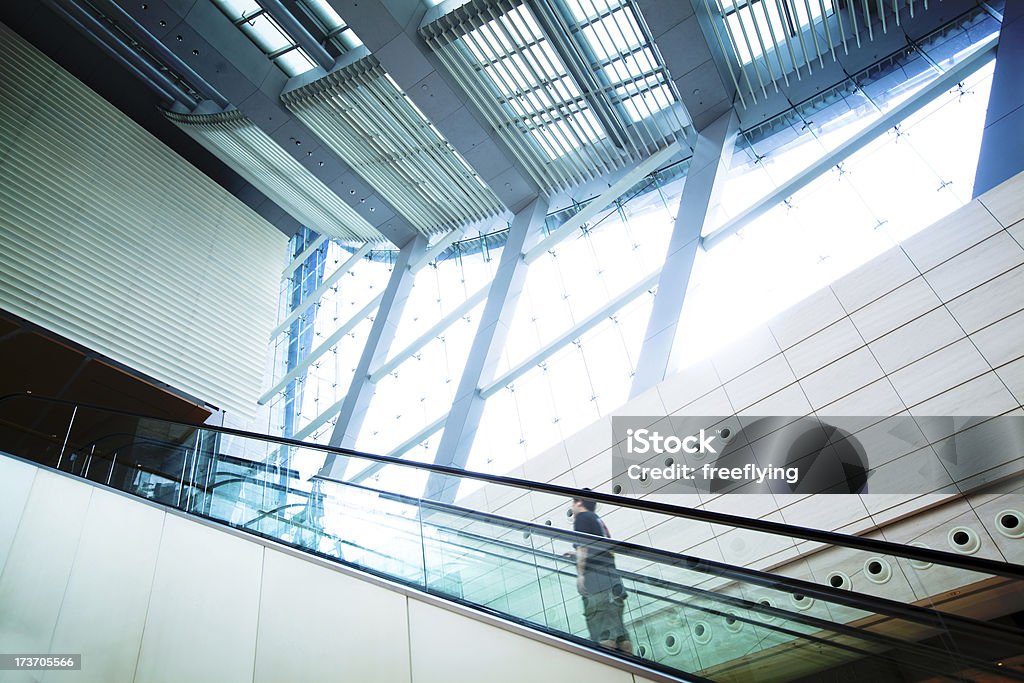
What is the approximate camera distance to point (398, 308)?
14148 mm

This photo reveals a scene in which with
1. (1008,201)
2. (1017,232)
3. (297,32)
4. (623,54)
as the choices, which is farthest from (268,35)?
(1017,232)

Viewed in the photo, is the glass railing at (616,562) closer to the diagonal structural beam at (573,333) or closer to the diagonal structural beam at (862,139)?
the diagonal structural beam at (573,333)

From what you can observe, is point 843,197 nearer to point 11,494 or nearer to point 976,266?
point 976,266

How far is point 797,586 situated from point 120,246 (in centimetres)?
1267

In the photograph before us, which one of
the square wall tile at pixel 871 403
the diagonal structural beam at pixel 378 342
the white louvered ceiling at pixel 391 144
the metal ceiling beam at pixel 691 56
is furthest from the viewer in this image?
the diagonal structural beam at pixel 378 342

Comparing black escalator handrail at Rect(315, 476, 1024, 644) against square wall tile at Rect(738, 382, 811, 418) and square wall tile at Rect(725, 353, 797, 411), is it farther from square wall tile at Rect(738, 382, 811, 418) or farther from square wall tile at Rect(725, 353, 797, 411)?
square wall tile at Rect(725, 353, 797, 411)

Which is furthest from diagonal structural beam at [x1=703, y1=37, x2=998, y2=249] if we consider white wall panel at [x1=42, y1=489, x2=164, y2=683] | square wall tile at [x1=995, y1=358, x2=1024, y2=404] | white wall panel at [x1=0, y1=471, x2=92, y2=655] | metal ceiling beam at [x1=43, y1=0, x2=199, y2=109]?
metal ceiling beam at [x1=43, y1=0, x2=199, y2=109]

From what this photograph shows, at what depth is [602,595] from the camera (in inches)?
130

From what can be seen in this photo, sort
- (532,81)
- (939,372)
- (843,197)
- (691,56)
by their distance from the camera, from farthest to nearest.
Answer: (532,81) < (691,56) < (843,197) < (939,372)

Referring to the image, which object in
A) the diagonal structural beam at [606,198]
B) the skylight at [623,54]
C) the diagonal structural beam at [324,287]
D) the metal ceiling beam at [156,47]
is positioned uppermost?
the metal ceiling beam at [156,47]

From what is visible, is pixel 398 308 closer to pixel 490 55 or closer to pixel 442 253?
pixel 442 253

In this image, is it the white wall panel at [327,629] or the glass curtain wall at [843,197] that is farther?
the glass curtain wall at [843,197]

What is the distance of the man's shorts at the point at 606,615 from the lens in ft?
10.4

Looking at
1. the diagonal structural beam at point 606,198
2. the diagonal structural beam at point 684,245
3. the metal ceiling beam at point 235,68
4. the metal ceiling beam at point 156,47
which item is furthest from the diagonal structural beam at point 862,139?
the metal ceiling beam at point 156,47
